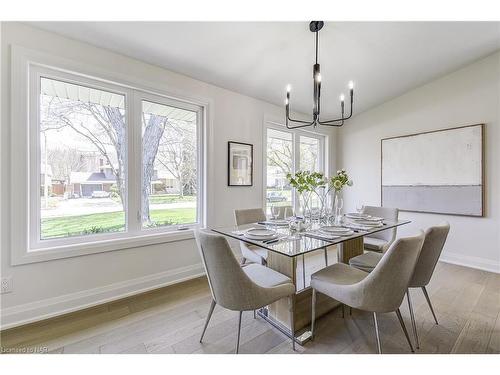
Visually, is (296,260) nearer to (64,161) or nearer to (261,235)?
(261,235)

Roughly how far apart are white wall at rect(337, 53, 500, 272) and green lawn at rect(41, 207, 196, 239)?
3.66m

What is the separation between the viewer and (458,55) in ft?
9.82

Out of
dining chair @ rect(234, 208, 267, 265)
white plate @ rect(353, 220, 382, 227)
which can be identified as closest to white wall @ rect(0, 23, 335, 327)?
dining chair @ rect(234, 208, 267, 265)

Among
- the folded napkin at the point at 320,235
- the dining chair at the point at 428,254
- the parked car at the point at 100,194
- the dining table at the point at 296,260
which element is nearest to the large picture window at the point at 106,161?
the parked car at the point at 100,194

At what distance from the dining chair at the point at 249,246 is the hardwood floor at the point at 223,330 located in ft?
1.74

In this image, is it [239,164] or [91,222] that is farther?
[239,164]

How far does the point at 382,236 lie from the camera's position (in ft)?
9.23

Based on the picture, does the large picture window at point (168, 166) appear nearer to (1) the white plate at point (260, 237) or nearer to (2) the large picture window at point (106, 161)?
(2) the large picture window at point (106, 161)

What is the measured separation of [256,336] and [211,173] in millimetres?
1899

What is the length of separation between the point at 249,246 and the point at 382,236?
1.65m

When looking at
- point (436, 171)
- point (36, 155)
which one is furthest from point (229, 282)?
point (436, 171)

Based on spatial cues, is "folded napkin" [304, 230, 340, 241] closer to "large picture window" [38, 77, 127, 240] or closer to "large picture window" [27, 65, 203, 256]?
"large picture window" [27, 65, 203, 256]
